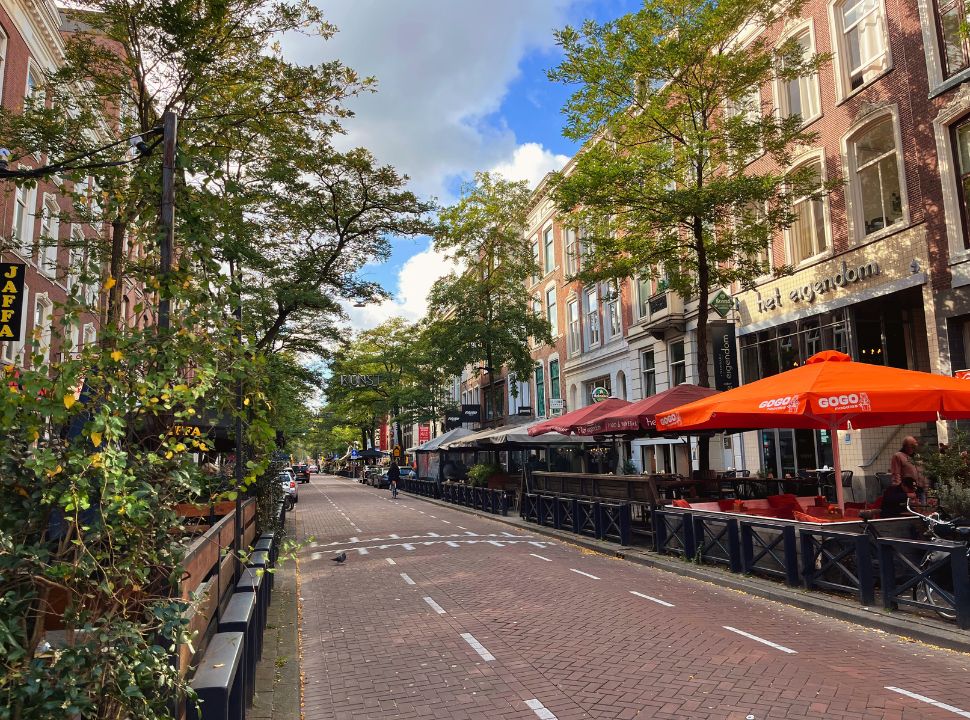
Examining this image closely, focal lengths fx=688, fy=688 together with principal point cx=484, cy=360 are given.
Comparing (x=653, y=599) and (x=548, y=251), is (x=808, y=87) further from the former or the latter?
(x=548, y=251)

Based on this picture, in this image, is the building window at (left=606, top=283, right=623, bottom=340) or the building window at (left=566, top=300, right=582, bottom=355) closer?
the building window at (left=606, top=283, right=623, bottom=340)

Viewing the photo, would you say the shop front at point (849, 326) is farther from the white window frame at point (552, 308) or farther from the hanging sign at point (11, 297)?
the hanging sign at point (11, 297)

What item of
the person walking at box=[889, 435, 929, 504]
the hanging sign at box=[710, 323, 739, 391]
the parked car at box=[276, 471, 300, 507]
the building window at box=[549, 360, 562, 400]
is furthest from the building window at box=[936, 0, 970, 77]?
the building window at box=[549, 360, 562, 400]

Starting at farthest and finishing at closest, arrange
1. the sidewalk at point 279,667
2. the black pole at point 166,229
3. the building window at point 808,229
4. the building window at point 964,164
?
the building window at point 808,229 → the building window at point 964,164 → the sidewalk at point 279,667 → the black pole at point 166,229

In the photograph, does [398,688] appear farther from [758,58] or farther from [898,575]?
[758,58]

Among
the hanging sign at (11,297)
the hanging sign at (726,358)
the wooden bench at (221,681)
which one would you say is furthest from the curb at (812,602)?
the hanging sign at (11,297)

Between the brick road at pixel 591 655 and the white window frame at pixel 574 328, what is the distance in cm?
2511

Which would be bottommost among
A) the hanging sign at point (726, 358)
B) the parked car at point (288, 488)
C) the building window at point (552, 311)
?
the parked car at point (288, 488)

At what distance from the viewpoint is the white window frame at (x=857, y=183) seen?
1656cm

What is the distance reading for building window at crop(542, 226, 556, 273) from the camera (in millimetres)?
40312

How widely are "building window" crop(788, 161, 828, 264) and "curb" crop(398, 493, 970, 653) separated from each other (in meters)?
11.4

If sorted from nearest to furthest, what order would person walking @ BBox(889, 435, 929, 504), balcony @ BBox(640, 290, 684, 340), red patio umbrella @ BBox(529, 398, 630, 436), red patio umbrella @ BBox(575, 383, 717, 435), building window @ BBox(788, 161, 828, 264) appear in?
person walking @ BBox(889, 435, 929, 504) → red patio umbrella @ BBox(575, 383, 717, 435) → red patio umbrella @ BBox(529, 398, 630, 436) → building window @ BBox(788, 161, 828, 264) → balcony @ BBox(640, 290, 684, 340)

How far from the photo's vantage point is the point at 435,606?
9.04 meters

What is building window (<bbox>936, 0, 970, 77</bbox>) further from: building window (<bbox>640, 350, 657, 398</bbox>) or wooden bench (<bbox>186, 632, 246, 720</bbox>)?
wooden bench (<bbox>186, 632, 246, 720</bbox>)
